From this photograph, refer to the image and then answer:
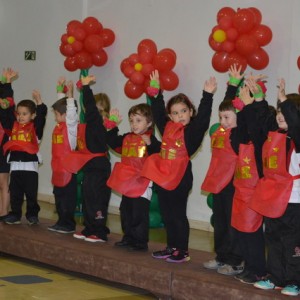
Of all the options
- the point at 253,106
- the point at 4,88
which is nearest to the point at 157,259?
the point at 253,106

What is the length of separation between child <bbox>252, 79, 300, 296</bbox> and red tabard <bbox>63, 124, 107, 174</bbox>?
198 centimetres

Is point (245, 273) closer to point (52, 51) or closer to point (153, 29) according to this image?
point (153, 29)

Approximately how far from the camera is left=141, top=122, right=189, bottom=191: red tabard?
5.09m

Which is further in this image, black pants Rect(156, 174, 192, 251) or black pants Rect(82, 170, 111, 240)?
black pants Rect(82, 170, 111, 240)

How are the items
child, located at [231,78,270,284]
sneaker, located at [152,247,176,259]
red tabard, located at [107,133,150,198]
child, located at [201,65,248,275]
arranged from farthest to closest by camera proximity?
red tabard, located at [107,133,150,198]
sneaker, located at [152,247,176,259]
child, located at [201,65,248,275]
child, located at [231,78,270,284]

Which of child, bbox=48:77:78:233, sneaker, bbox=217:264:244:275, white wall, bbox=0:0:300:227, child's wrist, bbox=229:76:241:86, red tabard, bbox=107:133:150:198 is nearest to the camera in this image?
sneaker, bbox=217:264:244:275

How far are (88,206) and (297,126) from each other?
7.66 feet

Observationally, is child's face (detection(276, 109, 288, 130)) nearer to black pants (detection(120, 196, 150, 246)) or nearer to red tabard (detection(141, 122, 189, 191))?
red tabard (detection(141, 122, 189, 191))

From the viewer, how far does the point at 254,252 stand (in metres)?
4.55

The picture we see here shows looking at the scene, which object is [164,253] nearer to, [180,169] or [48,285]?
[180,169]

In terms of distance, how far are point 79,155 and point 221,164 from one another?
1522mm

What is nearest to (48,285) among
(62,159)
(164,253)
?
(164,253)

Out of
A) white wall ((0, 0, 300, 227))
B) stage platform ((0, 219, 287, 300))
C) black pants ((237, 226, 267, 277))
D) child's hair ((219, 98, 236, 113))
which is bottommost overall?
stage platform ((0, 219, 287, 300))

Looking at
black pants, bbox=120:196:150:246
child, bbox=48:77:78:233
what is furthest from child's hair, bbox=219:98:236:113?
child, bbox=48:77:78:233
